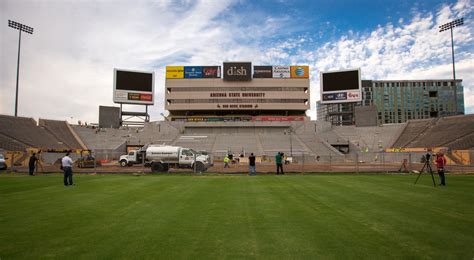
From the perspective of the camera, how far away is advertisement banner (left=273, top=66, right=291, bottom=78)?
275ft

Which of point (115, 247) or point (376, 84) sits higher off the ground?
point (376, 84)

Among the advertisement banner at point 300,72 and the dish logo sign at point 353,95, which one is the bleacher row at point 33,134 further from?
the dish logo sign at point 353,95

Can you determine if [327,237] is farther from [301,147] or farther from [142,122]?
[142,122]

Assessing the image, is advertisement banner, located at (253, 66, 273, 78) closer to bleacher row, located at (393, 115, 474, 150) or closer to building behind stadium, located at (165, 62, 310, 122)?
building behind stadium, located at (165, 62, 310, 122)

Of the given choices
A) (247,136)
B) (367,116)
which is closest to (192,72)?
(247,136)

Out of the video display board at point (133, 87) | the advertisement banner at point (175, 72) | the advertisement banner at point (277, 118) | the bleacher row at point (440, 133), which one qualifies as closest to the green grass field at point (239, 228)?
the bleacher row at point (440, 133)

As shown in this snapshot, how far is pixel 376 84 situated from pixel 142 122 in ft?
448

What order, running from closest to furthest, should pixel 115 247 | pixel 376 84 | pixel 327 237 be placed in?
pixel 115 247 → pixel 327 237 → pixel 376 84

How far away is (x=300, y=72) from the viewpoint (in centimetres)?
8419

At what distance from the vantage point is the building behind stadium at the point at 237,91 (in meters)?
82.7

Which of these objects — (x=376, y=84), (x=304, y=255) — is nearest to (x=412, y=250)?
(x=304, y=255)

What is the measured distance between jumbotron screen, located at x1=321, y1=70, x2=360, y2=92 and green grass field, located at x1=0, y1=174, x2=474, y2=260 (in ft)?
211

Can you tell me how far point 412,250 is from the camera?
5.11 metres

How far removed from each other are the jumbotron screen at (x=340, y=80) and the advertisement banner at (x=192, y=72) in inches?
1333
